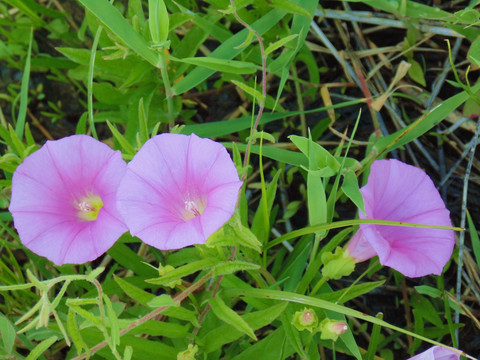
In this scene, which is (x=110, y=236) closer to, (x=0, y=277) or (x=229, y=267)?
(x=229, y=267)

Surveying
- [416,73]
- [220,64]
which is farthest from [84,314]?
[416,73]

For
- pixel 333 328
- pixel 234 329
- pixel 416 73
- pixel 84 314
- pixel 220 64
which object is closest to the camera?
pixel 84 314

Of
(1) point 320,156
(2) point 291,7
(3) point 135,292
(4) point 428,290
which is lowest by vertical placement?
(4) point 428,290

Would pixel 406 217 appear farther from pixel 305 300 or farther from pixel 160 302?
pixel 160 302

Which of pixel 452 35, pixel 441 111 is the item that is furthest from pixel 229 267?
pixel 452 35

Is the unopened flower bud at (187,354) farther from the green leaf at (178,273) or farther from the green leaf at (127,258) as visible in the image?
the green leaf at (127,258)
